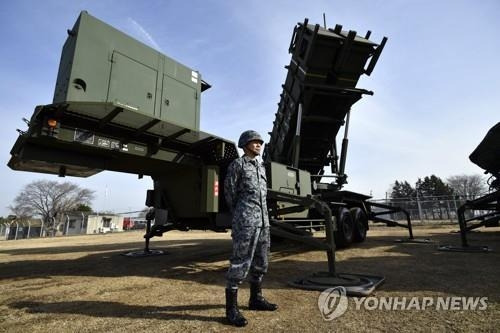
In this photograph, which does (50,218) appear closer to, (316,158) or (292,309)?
(316,158)

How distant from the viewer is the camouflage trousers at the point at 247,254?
265 cm

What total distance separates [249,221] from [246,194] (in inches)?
10.8

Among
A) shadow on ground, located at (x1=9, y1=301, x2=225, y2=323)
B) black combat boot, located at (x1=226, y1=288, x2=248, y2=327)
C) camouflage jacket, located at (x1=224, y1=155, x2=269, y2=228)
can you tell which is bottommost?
shadow on ground, located at (x1=9, y1=301, x2=225, y2=323)

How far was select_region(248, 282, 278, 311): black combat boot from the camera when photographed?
108 inches

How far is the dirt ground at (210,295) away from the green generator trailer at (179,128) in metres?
0.58

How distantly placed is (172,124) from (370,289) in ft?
10.6

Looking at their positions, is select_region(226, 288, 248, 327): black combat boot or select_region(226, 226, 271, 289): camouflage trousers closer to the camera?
select_region(226, 288, 248, 327): black combat boot

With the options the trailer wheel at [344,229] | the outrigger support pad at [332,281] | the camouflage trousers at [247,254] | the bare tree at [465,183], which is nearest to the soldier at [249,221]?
the camouflage trousers at [247,254]

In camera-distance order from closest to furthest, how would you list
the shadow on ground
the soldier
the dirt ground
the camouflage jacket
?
the dirt ground < the shadow on ground < the soldier < the camouflage jacket

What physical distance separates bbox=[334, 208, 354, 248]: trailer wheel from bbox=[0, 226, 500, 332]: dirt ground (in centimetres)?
88

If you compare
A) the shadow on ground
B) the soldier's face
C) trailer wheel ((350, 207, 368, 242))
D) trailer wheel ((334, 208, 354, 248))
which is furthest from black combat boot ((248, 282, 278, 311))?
trailer wheel ((350, 207, 368, 242))

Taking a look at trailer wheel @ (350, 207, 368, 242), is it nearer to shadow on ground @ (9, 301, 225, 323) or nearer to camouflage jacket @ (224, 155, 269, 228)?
camouflage jacket @ (224, 155, 269, 228)

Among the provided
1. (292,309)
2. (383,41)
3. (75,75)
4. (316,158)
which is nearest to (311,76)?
(383,41)

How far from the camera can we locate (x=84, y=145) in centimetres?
379
